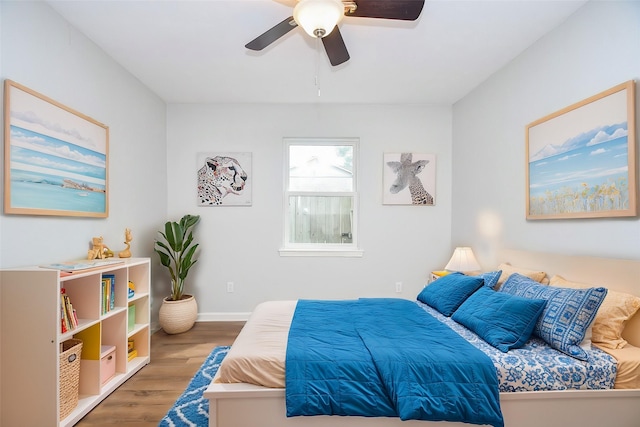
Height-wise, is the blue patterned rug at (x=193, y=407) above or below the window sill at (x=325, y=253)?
below

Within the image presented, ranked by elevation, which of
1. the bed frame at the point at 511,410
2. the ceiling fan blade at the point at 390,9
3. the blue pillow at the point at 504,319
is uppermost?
the ceiling fan blade at the point at 390,9

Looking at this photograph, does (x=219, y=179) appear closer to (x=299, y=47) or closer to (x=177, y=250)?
(x=177, y=250)

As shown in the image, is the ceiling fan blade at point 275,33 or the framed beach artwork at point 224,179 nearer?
the ceiling fan blade at point 275,33

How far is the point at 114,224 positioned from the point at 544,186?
11.7 ft

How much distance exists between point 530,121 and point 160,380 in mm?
3568

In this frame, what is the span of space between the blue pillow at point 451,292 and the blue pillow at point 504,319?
308 mm

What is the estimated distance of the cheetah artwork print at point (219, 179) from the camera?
3967 mm

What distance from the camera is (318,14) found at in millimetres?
1700

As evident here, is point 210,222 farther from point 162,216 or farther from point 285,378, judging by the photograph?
point 285,378

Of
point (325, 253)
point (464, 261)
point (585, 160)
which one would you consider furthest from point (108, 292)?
point (585, 160)

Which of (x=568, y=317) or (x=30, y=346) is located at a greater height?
(x=568, y=317)

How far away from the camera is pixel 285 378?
65.4 inches

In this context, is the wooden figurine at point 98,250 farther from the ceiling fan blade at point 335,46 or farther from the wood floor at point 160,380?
the ceiling fan blade at point 335,46

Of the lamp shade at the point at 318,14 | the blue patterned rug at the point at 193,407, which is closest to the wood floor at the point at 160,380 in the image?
the blue patterned rug at the point at 193,407
